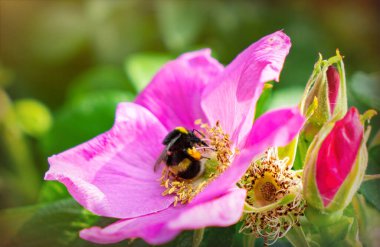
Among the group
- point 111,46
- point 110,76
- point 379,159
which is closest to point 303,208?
point 379,159

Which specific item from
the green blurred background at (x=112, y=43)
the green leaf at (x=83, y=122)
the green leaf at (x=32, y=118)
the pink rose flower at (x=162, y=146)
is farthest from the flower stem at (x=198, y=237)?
the green leaf at (x=32, y=118)

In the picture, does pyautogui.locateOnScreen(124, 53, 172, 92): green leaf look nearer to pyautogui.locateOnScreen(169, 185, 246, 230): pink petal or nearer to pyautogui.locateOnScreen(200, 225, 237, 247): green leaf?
pyautogui.locateOnScreen(200, 225, 237, 247): green leaf

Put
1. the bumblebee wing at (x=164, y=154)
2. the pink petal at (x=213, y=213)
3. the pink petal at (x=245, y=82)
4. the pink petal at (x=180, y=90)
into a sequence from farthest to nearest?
the pink petal at (x=180, y=90)
the bumblebee wing at (x=164, y=154)
the pink petal at (x=245, y=82)
the pink petal at (x=213, y=213)

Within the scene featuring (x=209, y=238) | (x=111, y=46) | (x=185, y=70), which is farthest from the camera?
(x=111, y=46)

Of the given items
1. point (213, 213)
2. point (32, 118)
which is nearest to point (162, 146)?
point (213, 213)

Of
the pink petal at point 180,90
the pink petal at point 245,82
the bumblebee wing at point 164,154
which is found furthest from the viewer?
the pink petal at point 180,90

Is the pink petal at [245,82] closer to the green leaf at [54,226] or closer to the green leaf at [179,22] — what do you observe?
the green leaf at [54,226]

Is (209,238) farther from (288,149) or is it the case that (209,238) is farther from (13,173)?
(13,173)
